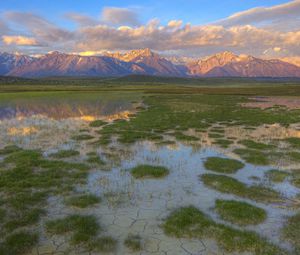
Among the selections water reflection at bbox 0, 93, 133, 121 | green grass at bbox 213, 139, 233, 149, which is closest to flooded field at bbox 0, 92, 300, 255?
green grass at bbox 213, 139, 233, 149

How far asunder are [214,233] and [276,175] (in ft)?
28.7

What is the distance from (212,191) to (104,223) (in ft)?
20.4

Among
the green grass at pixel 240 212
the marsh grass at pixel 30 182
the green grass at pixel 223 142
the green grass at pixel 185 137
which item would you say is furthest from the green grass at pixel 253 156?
the marsh grass at pixel 30 182

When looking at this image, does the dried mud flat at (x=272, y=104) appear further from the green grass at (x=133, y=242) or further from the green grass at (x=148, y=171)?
the green grass at (x=133, y=242)

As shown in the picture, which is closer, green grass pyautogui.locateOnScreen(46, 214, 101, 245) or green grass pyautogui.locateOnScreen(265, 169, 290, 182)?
green grass pyautogui.locateOnScreen(46, 214, 101, 245)

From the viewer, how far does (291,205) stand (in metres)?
14.4

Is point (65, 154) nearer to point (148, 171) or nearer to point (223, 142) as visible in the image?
point (148, 171)

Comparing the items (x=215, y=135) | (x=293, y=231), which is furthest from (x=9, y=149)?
(x=293, y=231)

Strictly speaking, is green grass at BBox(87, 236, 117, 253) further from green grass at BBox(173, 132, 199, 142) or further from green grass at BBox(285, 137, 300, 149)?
green grass at BBox(285, 137, 300, 149)

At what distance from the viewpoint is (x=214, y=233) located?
1162 cm

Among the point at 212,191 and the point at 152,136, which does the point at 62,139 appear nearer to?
the point at 152,136

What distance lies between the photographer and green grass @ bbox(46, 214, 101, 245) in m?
11.3

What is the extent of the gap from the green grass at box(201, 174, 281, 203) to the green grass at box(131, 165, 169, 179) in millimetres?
2500

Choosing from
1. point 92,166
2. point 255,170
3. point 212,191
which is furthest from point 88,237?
point 255,170
